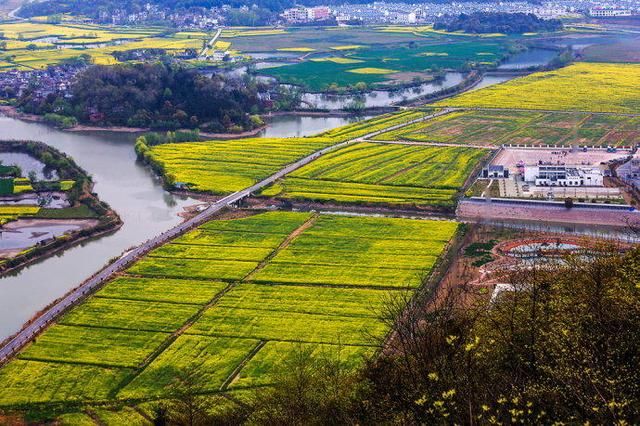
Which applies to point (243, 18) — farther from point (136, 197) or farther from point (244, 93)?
point (136, 197)

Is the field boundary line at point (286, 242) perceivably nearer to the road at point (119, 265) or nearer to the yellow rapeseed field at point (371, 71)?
the road at point (119, 265)

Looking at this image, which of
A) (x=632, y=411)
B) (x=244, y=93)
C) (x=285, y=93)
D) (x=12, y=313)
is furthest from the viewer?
(x=285, y=93)

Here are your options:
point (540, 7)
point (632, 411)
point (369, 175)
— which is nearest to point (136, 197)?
point (369, 175)

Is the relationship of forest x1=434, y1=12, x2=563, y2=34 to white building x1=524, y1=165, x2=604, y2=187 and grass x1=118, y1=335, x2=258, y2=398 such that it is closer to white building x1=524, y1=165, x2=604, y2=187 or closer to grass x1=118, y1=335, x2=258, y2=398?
white building x1=524, y1=165, x2=604, y2=187

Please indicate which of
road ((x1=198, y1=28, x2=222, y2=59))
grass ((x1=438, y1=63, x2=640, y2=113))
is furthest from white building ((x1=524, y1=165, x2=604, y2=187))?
road ((x1=198, y1=28, x2=222, y2=59))

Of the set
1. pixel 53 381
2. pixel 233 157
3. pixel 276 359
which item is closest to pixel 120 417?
pixel 53 381
